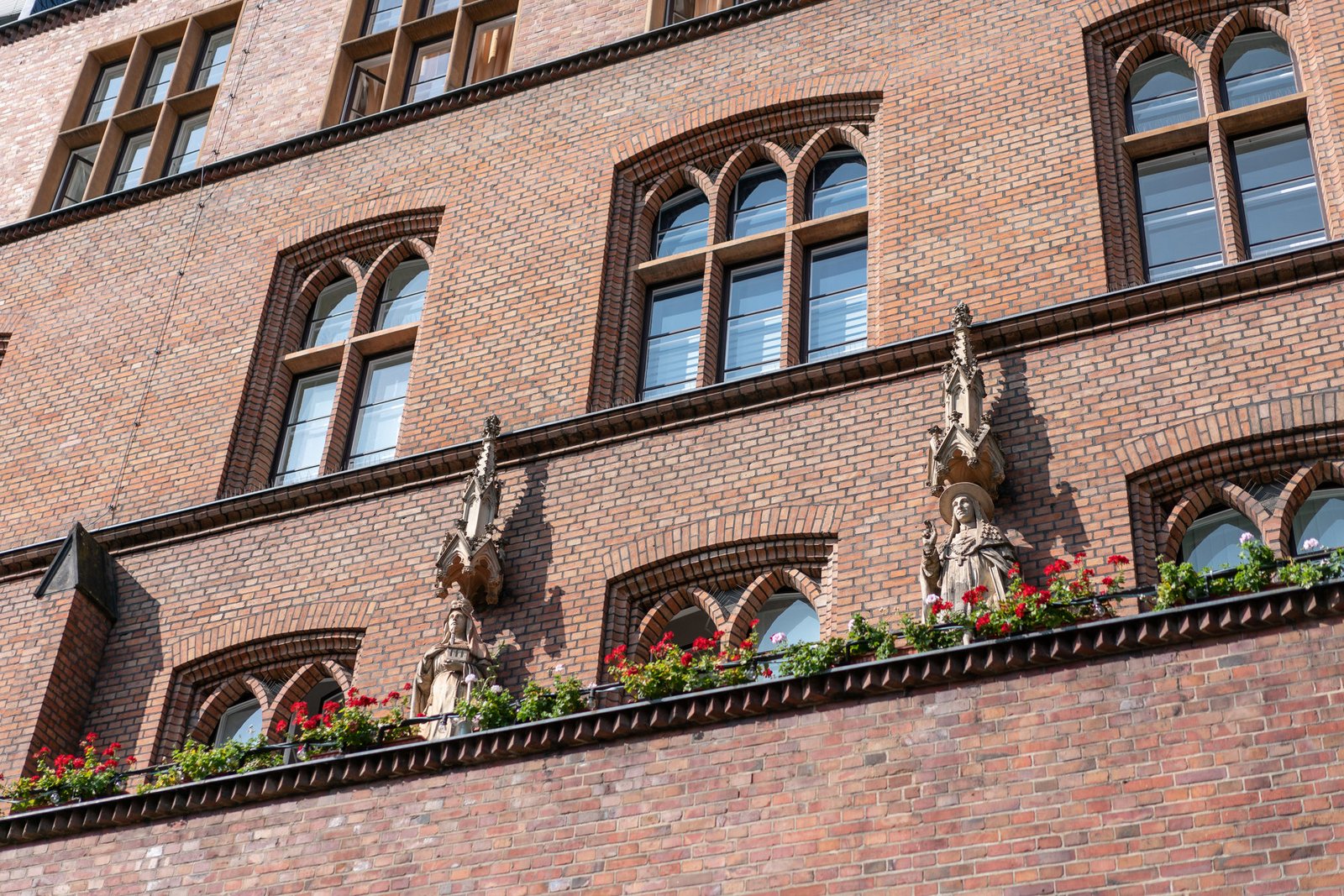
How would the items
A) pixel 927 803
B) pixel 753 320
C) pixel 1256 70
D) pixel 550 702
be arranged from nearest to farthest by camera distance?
pixel 927 803 → pixel 550 702 → pixel 1256 70 → pixel 753 320

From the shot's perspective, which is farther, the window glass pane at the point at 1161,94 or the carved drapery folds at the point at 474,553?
the window glass pane at the point at 1161,94

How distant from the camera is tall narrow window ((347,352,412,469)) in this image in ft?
52.0

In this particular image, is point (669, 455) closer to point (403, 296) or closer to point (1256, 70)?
point (403, 296)

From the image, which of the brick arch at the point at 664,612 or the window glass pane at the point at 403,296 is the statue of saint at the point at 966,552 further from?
the window glass pane at the point at 403,296

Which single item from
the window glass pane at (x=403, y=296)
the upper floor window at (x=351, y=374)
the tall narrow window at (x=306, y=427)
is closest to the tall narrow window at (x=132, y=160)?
the upper floor window at (x=351, y=374)

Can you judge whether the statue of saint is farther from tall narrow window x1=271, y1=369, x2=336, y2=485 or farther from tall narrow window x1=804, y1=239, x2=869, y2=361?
tall narrow window x1=271, y1=369, x2=336, y2=485

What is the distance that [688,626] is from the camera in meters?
13.3

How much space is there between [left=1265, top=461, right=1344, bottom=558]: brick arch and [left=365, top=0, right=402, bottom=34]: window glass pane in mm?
11468

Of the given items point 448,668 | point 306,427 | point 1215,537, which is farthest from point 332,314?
point 1215,537

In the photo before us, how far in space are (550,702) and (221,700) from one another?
382 centimetres

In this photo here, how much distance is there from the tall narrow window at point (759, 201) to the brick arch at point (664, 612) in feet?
12.2

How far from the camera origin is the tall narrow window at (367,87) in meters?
19.3

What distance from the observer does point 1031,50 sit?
15.1m

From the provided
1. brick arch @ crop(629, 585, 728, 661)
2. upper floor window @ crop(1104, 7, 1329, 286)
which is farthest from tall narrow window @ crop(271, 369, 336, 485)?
upper floor window @ crop(1104, 7, 1329, 286)
